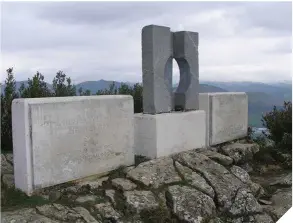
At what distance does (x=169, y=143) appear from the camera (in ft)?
21.5

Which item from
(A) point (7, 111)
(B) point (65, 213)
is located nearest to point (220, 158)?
(B) point (65, 213)

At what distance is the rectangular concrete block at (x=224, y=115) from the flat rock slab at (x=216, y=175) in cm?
131

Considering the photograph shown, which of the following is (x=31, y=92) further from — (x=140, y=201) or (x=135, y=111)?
(x=140, y=201)

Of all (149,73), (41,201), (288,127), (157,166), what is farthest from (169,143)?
(288,127)

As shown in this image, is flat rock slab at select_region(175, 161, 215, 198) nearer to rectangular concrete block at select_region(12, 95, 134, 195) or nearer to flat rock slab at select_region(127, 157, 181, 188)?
flat rock slab at select_region(127, 157, 181, 188)

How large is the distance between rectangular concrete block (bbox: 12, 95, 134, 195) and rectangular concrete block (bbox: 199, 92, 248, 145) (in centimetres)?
249

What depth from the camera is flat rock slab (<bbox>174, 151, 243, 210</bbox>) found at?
578 cm

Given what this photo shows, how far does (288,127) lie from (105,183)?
6.50 metres

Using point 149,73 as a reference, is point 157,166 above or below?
below

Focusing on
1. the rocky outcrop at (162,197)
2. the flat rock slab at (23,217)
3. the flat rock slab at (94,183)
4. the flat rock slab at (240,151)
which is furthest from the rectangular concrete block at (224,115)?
the flat rock slab at (23,217)

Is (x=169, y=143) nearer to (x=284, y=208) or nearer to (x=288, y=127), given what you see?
(x=284, y=208)

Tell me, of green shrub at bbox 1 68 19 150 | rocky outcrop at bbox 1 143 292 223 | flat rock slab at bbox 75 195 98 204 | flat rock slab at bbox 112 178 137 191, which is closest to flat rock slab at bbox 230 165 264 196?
rocky outcrop at bbox 1 143 292 223

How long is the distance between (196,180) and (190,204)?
628 mm

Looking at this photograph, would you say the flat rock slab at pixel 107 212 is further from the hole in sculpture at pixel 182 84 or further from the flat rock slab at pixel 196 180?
the hole in sculpture at pixel 182 84
